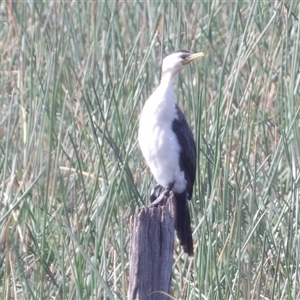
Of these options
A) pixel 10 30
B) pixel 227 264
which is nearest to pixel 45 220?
pixel 227 264

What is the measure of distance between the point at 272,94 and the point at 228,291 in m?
1.54

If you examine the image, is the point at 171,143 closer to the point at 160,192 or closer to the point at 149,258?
the point at 160,192

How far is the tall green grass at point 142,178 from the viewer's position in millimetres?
2887

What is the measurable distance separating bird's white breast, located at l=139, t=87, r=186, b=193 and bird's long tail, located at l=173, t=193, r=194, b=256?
10 centimetres

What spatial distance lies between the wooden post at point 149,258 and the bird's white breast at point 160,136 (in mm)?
950

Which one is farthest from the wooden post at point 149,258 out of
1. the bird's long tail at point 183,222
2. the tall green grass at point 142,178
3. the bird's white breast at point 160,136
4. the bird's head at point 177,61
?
the bird's head at point 177,61

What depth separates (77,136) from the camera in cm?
392

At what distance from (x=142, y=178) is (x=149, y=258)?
59.5 inches

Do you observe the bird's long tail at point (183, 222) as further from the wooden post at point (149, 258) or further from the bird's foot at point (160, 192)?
the wooden post at point (149, 258)

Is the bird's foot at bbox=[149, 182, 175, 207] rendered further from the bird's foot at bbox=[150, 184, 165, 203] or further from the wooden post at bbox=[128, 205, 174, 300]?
the wooden post at bbox=[128, 205, 174, 300]

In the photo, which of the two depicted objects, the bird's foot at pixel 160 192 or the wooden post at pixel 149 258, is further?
the bird's foot at pixel 160 192

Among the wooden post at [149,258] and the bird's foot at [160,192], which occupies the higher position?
the wooden post at [149,258]

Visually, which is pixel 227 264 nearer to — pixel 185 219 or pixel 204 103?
pixel 185 219

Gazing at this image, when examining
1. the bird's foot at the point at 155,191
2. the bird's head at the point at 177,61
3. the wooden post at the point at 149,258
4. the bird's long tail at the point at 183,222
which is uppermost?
the bird's head at the point at 177,61
